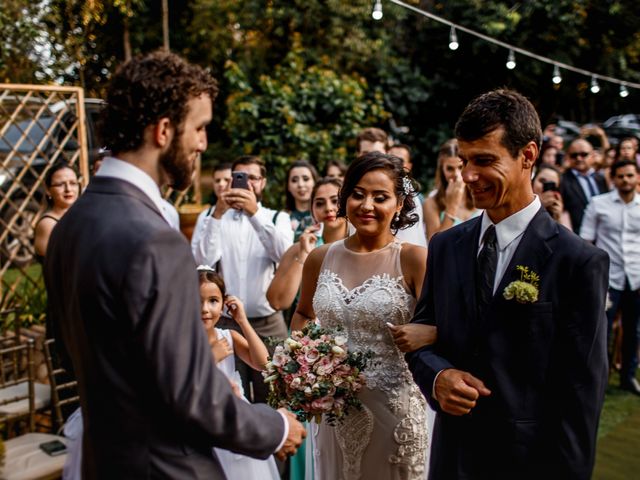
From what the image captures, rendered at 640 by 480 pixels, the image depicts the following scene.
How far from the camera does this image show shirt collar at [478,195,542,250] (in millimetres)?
1923

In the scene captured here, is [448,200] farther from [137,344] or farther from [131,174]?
[137,344]

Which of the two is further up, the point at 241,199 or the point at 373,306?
the point at 241,199

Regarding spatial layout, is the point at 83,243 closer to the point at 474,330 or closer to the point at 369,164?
the point at 474,330

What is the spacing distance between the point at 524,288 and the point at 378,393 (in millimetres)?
1086

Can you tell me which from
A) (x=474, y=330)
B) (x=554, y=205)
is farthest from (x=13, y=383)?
(x=554, y=205)

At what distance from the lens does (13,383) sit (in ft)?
13.4

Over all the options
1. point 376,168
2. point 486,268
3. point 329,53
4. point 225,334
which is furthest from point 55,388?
A: point 329,53

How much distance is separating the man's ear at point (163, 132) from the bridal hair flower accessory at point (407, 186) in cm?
147

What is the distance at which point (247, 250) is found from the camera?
427cm

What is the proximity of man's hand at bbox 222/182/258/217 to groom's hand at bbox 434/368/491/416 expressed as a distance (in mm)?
2346

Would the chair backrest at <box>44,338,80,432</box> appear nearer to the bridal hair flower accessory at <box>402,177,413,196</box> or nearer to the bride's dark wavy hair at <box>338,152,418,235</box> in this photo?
the bride's dark wavy hair at <box>338,152,418,235</box>

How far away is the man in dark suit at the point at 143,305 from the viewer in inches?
56.1

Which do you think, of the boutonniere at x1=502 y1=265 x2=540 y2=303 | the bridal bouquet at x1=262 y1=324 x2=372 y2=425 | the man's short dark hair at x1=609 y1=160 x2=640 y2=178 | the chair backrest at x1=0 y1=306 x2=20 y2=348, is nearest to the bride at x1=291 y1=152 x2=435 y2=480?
the bridal bouquet at x1=262 y1=324 x2=372 y2=425

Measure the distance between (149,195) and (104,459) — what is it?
65 cm
